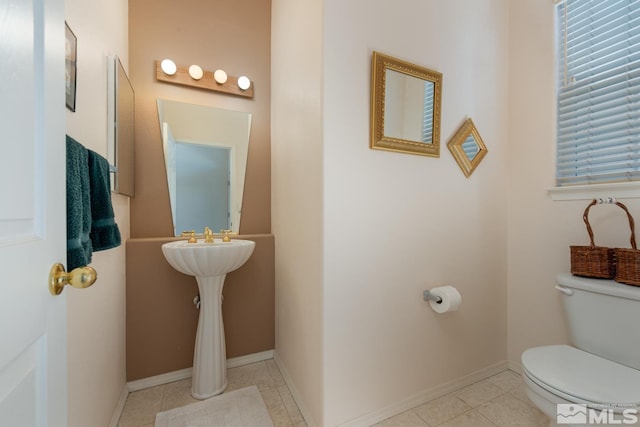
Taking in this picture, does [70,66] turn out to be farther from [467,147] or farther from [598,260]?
[598,260]

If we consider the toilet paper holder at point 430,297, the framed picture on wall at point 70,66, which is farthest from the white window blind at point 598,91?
the framed picture on wall at point 70,66

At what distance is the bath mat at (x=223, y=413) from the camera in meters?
1.41

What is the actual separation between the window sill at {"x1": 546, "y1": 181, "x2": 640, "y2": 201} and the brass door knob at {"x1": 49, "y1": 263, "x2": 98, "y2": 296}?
2.14m

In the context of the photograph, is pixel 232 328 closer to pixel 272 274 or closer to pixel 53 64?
pixel 272 274

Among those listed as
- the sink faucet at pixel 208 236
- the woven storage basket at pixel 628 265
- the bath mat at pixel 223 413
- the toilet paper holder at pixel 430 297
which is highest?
the sink faucet at pixel 208 236

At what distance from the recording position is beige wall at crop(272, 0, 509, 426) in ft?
4.33

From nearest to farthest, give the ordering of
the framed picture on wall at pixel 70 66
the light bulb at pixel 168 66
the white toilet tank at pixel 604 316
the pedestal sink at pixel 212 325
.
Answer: the framed picture on wall at pixel 70 66, the white toilet tank at pixel 604 316, the pedestal sink at pixel 212 325, the light bulb at pixel 168 66

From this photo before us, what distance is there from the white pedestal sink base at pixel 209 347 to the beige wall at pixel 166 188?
0.23m

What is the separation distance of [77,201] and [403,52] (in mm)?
1554

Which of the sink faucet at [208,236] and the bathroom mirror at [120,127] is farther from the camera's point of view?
the sink faucet at [208,236]

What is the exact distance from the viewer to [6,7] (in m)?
0.42

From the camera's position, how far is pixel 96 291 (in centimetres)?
116

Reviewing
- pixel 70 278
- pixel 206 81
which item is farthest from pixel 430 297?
pixel 206 81

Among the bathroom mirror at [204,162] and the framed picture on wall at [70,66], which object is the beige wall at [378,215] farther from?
the framed picture on wall at [70,66]
